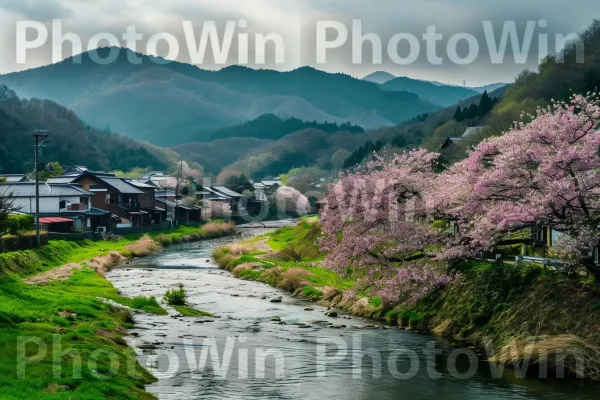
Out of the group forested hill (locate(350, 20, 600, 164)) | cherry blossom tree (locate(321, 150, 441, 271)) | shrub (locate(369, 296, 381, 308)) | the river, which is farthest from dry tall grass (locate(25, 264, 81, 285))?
forested hill (locate(350, 20, 600, 164))

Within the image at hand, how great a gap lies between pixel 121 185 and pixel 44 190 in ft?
66.6

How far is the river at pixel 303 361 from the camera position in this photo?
73.7ft

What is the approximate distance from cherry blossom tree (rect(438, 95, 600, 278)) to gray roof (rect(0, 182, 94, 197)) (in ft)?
190

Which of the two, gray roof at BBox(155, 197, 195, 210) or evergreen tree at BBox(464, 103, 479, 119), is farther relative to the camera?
evergreen tree at BBox(464, 103, 479, 119)

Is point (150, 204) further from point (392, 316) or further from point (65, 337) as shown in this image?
point (65, 337)

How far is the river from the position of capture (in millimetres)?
22469

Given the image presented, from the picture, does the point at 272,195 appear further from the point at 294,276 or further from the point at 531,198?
the point at 531,198

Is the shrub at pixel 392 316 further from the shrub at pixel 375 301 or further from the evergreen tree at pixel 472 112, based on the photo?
the evergreen tree at pixel 472 112

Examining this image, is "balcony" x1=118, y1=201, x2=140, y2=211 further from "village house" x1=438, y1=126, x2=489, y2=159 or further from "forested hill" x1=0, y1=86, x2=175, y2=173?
"village house" x1=438, y1=126, x2=489, y2=159

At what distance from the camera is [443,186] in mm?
34281

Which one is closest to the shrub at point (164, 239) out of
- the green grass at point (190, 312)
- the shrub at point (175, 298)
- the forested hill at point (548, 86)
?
the forested hill at point (548, 86)

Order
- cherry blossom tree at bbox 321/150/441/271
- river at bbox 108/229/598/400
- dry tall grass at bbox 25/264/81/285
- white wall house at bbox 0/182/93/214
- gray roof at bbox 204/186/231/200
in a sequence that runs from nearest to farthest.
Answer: river at bbox 108/229/598/400 → cherry blossom tree at bbox 321/150/441/271 → dry tall grass at bbox 25/264/81/285 → white wall house at bbox 0/182/93/214 → gray roof at bbox 204/186/231/200

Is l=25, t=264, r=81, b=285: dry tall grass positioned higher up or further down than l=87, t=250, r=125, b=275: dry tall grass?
higher up

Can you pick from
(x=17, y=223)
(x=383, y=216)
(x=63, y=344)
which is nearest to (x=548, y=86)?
(x=383, y=216)
